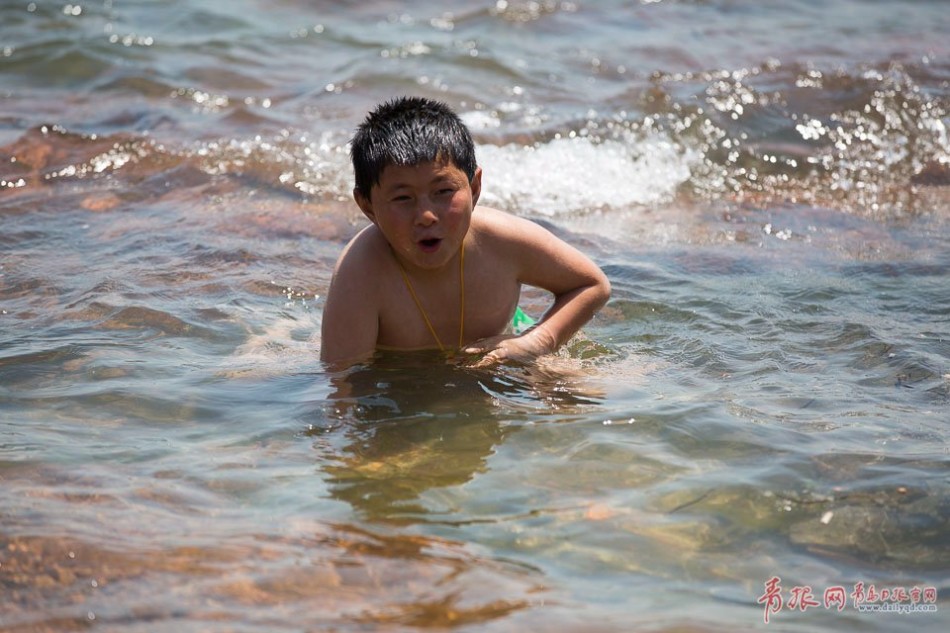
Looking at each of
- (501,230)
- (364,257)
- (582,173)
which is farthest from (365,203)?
(582,173)

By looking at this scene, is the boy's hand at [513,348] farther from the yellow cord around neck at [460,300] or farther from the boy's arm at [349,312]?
the boy's arm at [349,312]

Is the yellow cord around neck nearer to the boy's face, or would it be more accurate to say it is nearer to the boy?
the boy

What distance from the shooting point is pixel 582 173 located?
7.69 m

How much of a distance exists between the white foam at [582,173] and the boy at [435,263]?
9.02 feet

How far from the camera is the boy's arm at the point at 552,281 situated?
4.30m

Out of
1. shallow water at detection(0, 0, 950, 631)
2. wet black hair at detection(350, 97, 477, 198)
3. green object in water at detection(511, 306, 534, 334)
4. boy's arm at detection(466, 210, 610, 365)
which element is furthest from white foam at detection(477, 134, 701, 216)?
wet black hair at detection(350, 97, 477, 198)

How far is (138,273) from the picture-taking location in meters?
5.57

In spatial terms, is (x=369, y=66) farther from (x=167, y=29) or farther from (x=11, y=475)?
(x=11, y=475)

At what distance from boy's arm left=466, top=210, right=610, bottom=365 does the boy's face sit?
0.42m

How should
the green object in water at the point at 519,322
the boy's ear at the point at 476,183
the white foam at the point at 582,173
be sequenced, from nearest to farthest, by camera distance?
the boy's ear at the point at 476,183 → the green object in water at the point at 519,322 → the white foam at the point at 582,173

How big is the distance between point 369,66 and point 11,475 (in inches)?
267

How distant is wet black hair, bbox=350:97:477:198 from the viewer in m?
3.80

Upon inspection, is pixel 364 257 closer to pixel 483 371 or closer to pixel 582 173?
pixel 483 371

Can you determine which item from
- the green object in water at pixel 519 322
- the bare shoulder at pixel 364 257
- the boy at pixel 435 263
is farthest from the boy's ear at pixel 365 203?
the green object in water at pixel 519 322
